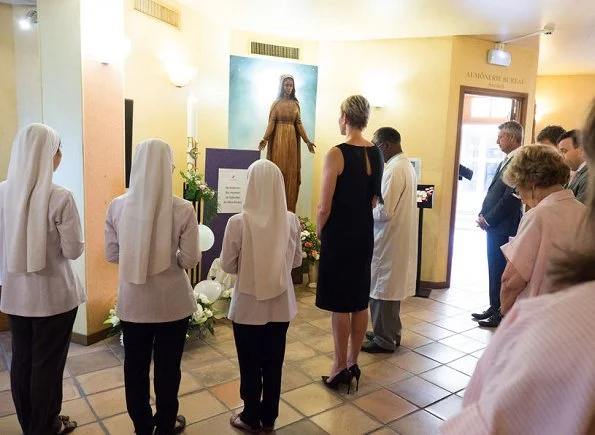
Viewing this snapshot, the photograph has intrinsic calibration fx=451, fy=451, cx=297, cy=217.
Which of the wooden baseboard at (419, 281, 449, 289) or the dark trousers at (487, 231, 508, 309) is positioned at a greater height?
the dark trousers at (487, 231, 508, 309)

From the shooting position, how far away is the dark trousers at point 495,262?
12.9 ft

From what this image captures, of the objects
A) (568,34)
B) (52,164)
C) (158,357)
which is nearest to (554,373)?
(158,357)

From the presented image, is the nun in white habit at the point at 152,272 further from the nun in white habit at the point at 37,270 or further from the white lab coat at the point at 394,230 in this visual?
the white lab coat at the point at 394,230

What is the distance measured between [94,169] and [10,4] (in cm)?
154

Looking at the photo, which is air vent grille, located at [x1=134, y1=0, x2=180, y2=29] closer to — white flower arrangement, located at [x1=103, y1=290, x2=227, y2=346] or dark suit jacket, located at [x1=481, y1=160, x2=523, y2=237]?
white flower arrangement, located at [x1=103, y1=290, x2=227, y2=346]

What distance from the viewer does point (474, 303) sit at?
183 inches

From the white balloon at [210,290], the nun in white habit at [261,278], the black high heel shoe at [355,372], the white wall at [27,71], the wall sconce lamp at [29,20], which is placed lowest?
the black high heel shoe at [355,372]

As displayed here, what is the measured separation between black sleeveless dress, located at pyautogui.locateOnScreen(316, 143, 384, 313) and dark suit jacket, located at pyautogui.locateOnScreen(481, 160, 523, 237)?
5.62ft

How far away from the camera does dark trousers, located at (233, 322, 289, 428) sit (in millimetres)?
2084

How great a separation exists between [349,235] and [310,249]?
2.38 meters

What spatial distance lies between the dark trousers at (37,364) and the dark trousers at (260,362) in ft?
2.55

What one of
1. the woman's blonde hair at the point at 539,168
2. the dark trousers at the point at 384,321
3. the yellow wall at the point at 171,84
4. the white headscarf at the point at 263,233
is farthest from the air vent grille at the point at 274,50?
the woman's blonde hair at the point at 539,168

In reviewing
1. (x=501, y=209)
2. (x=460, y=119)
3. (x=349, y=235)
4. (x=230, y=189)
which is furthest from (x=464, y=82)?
(x=349, y=235)

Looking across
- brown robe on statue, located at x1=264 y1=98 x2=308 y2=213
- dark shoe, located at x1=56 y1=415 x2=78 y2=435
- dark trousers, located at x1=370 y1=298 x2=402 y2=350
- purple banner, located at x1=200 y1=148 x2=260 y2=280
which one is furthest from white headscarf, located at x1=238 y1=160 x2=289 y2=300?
brown robe on statue, located at x1=264 y1=98 x2=308 y2=213
